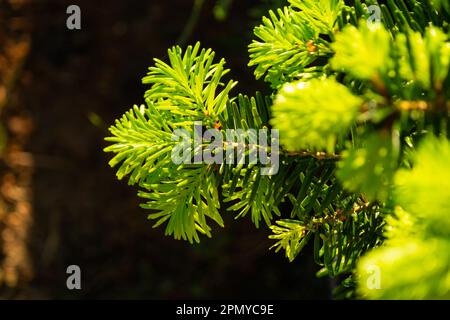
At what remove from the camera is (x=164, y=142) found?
485 mm

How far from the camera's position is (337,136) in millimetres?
461

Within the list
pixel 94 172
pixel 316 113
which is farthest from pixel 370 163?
pixel 94 172

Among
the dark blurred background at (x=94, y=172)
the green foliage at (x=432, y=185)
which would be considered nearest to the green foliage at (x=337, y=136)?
the green foliage at (x=432, y=185)

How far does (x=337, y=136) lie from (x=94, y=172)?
1303 millimetres

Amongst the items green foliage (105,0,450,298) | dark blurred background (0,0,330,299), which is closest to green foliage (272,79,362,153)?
green foliage (105,0,450,298)

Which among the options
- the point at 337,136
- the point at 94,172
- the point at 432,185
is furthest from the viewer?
the point at 94,172

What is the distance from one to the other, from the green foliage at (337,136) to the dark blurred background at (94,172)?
976 millimetres

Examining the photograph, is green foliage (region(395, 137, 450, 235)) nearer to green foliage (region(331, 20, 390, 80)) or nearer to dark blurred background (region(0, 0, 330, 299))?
green foliage (region(331, 20, 390, 80))

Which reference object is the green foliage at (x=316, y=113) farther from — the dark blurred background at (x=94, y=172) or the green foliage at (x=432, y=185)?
the dark blurred background at (x=94, y=172)

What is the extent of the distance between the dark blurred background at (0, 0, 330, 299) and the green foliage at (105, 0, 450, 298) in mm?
976

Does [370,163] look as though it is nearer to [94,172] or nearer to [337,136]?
[337,136]

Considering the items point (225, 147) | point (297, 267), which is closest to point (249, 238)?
point (297, 267)
